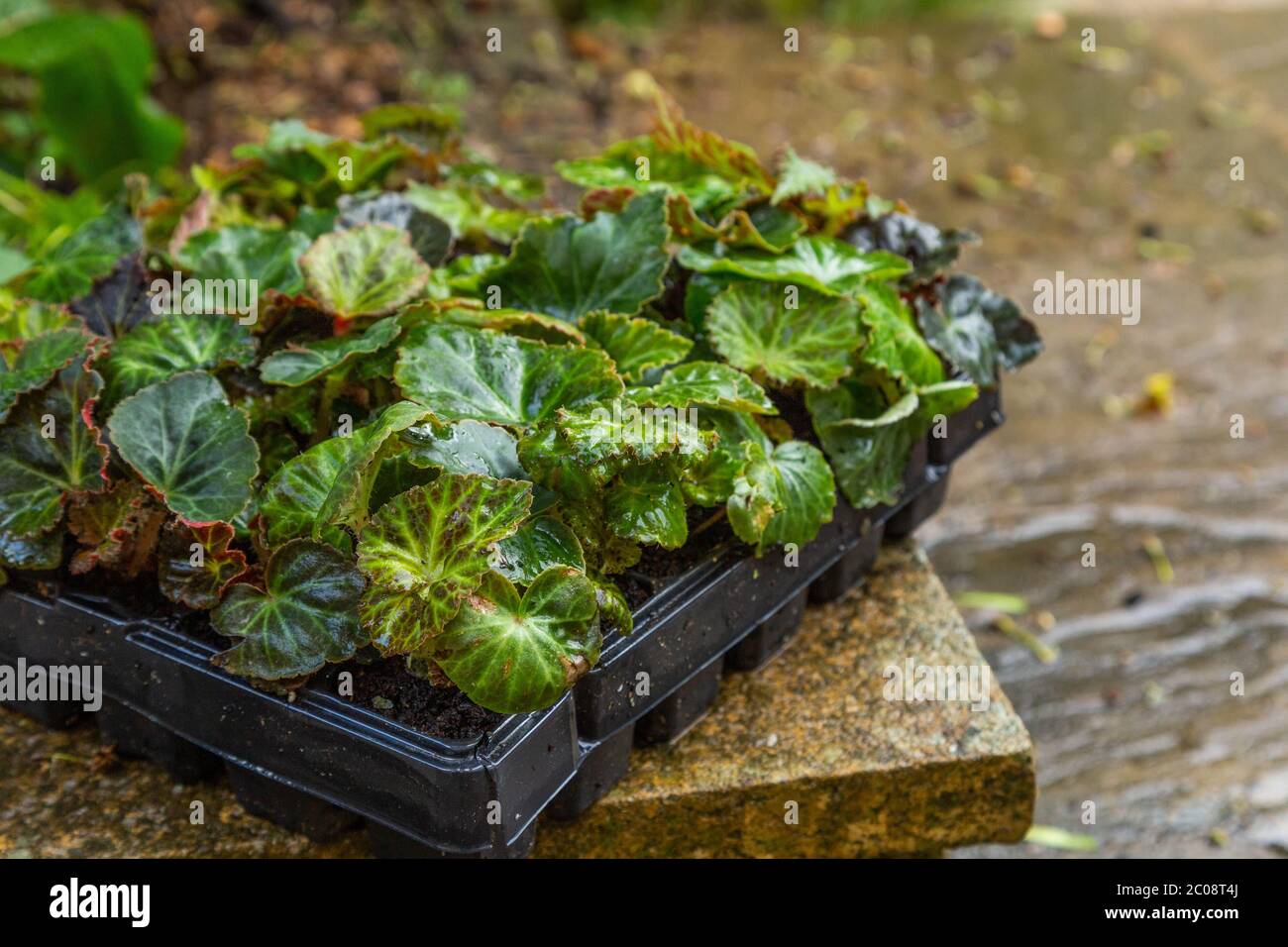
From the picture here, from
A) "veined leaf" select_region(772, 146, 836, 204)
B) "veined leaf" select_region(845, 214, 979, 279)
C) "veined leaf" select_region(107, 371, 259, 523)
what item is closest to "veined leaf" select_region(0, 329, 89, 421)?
"veined leaf" select_region(107, 371, 259, 523)

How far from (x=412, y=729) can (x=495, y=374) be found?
51 centimetres

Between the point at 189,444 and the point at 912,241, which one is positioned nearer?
the point at 189,444

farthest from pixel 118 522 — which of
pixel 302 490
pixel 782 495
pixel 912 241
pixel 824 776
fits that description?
pixel 912 241

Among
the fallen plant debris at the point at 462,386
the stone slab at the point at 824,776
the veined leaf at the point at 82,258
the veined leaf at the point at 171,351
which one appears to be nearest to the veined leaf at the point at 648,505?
the fallen plant debris at the point at 462,386

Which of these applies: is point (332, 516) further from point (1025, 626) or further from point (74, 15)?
point (74, 15)

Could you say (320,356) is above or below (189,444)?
above

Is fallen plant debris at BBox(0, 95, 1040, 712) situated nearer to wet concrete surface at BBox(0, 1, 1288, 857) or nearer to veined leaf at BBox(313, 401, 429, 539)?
veined leaf at BBox(313, 401, 429, 539)

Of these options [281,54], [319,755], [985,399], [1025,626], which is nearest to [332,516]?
[319,755]

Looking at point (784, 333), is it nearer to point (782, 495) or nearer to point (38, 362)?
point (782, 495)

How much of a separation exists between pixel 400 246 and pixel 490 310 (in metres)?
0.20

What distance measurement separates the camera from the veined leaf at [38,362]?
71.6 inches

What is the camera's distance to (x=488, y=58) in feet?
17.2

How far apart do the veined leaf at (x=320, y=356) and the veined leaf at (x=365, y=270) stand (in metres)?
0.06

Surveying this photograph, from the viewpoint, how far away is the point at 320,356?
187cm
